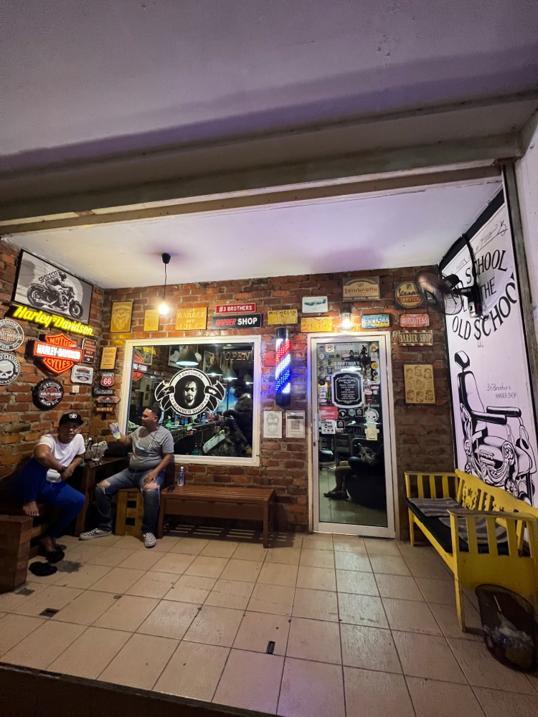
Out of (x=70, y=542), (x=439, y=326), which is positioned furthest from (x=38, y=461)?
(x=439, y=326)

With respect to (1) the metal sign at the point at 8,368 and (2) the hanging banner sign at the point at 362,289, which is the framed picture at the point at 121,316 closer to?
(1) the metal sign at the point at 8,368

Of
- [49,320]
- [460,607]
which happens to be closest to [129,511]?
[49,320]

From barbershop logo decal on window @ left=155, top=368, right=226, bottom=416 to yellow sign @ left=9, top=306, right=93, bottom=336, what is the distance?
1218 mm

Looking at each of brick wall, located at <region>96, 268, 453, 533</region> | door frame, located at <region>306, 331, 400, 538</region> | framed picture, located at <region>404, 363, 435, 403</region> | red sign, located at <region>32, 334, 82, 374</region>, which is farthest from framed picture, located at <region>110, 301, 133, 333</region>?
framed picture, located at <region>404, 363, 435, 403</region>

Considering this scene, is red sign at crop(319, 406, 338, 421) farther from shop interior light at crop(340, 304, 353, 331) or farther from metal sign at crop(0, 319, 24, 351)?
metal sign at crop(0, 319, 24, 351)

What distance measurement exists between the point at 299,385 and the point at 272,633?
7.41 ft

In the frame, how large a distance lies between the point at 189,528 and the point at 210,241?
10.6 ft

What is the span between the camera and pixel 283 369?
11.7 ft

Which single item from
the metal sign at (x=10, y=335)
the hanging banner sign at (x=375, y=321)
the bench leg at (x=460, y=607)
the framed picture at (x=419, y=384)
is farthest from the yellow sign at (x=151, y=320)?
the bench leg at (x=460, y=607)

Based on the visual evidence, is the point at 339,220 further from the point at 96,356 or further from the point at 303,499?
the point at 96,356

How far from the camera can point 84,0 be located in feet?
3.90

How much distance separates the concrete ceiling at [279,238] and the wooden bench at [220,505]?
2.62m

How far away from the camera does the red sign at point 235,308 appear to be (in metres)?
3.87

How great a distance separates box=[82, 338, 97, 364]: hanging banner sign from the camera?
3.95 m
